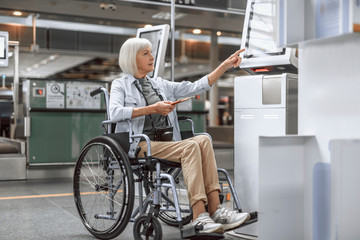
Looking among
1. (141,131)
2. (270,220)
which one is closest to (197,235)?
(270,220)

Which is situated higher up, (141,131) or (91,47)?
(91,47)

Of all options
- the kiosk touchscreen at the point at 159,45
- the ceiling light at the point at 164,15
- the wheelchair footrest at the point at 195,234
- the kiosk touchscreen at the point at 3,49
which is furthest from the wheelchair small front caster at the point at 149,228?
the ceiling light at the point at 164,15

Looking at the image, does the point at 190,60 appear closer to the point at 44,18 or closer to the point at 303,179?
the point at 44,18

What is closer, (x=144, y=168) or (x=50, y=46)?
(x=144, y=168)

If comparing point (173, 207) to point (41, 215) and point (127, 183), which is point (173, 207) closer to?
point (127, 183)

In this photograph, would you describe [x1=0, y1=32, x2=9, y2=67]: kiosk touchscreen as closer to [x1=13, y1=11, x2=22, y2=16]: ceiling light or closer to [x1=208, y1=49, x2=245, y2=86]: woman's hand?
[x1=208, y1=49, x2=245, y2=86]: woman's hand

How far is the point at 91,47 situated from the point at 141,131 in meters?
10.2

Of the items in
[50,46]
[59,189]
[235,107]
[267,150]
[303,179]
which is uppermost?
[50,46]

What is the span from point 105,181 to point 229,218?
846 mm

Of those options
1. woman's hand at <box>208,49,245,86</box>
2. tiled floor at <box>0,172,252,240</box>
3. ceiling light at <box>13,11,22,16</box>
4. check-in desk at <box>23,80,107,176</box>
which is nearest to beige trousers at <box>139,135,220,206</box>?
→ woman's hand at <box>208,49,245,86</box>

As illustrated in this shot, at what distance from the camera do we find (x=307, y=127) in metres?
2.19

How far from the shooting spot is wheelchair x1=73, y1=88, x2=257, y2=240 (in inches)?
89.9

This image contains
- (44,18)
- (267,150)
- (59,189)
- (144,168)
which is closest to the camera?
(267,150)

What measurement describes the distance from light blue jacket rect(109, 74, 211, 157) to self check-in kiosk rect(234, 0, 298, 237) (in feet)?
0.89
